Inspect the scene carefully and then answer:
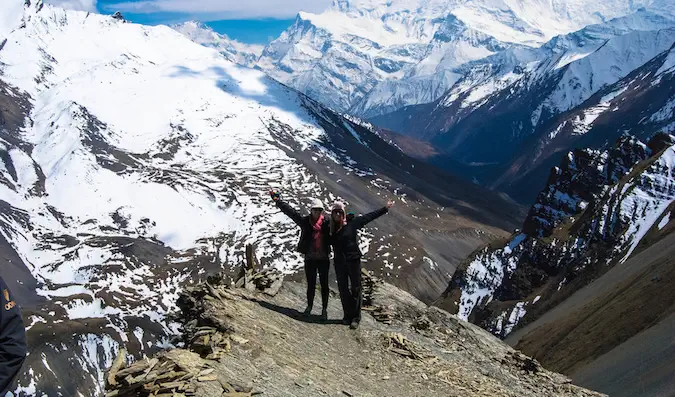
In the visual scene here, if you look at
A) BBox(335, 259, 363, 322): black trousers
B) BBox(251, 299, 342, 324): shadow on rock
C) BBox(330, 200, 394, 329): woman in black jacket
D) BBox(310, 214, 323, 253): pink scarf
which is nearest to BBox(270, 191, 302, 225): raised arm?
BBox(310, 214, 323, 253): pink scarf

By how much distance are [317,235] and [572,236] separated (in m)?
105

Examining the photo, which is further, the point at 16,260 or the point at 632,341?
the point at 16,260

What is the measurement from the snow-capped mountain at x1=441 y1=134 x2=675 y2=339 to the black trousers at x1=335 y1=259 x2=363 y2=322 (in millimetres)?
60709

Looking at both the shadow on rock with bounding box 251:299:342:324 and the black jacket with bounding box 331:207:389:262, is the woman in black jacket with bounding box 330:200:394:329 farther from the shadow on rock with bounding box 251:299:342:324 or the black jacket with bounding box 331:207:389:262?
the shadow on rock with bounding box 251:299:342:324

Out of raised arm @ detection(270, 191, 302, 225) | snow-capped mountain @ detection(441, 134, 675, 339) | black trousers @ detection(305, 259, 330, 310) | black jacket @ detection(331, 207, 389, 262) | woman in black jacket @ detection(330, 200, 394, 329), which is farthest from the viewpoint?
snow-capped mountain @ detection(441, 134, 675, 339)

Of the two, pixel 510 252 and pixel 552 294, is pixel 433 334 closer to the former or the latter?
pixel 552 294

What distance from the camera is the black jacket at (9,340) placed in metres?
9.31

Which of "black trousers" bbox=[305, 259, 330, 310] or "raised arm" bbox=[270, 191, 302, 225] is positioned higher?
"raised arm" bbox=[270, 191, 302, 225]

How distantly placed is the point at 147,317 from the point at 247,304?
517 ft

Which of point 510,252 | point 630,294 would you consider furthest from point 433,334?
point 510,252

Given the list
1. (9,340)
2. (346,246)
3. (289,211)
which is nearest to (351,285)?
(346,246)

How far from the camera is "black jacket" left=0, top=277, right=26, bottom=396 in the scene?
9312 mm

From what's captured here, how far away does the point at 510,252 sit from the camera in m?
134

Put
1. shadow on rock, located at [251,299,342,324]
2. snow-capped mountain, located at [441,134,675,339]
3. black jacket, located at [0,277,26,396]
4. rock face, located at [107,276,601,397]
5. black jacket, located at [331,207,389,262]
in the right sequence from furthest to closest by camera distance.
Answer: snow-capped mountain, located at [441,134,675,339], shadow on rock, located at [251,299,342,324], black jacket, located at [331,207,389,262], rock face, located at [107,276,601,397], black jacket, located at [0,277,26,396]
